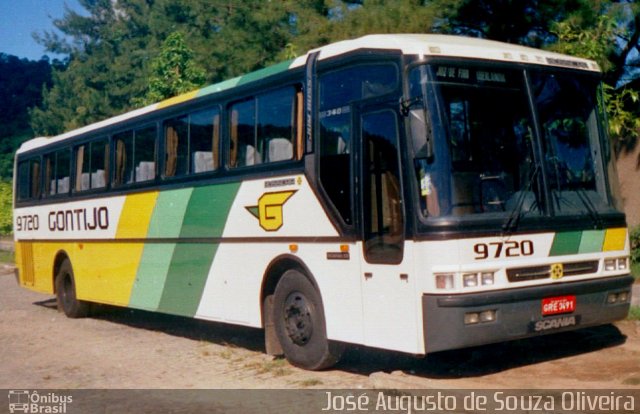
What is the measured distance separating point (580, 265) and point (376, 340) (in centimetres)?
→ 219

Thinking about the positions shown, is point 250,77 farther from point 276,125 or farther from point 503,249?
point 503,249

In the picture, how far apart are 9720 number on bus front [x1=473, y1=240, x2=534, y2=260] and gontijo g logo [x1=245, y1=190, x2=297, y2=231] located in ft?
8.27

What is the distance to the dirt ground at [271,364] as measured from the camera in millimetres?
8453

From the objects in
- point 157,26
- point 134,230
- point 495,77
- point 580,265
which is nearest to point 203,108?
point 134,230

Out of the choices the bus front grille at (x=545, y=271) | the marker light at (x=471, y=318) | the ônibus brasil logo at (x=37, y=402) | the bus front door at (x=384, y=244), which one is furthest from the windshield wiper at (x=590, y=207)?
the ônibus brasil logo at (x=37, y=402)

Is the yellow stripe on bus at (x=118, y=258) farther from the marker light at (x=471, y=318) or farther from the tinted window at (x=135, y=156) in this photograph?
the marker light at (x=471, y=318)

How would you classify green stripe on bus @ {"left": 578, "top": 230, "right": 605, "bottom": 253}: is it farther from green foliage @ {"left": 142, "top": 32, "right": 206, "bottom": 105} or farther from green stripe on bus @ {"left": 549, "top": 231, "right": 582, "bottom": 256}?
green foliage @ {"left": 142, "top": 32, "right": 206, "bottom": 105}

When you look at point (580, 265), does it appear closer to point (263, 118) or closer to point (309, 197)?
point (309, 197)

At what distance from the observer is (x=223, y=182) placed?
36.4 ft

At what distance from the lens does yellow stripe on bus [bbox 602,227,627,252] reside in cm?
889

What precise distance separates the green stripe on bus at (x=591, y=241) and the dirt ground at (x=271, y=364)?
1.19 meters

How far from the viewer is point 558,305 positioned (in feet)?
27.5

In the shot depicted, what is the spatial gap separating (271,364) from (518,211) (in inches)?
140

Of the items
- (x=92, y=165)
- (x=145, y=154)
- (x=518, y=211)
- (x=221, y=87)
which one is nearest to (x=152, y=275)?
(x=145, y=154)
